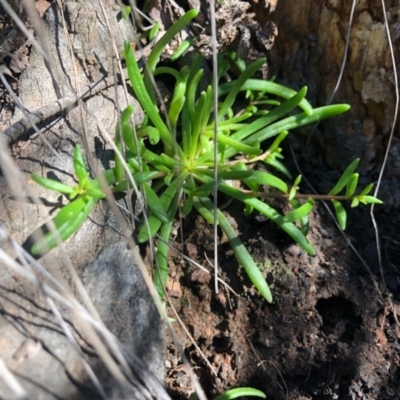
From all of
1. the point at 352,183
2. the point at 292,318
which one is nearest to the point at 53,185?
the point at 292,318

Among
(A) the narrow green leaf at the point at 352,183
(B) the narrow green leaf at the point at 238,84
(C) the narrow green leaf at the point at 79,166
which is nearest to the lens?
(C) the narrow green leaf at the point at 79,166

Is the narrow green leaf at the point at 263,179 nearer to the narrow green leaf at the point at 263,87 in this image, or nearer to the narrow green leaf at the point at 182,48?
the narrow green leaf at the point at 263,87

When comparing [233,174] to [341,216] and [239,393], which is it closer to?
[341,216]

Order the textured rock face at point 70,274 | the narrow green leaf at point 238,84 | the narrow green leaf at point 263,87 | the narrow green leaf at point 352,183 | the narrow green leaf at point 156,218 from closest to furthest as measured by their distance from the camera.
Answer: the textured rock face at point 70,274 → the narrow green leaf at point 156,218 → the narrow green leaf at point 352,183 → the narrow green leaf at point 238,84 → the narrow green leaf at point 263,87

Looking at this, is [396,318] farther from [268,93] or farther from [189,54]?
[189,54]

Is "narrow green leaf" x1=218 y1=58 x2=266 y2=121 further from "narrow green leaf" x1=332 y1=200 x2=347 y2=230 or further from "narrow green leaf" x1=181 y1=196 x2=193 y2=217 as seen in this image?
"narrow green leaf" x1=332 y1=200 x2=347 y2=230

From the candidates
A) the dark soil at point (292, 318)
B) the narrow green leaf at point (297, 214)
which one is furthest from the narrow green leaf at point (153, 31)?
the narrow green leaf at point (297, 214)
